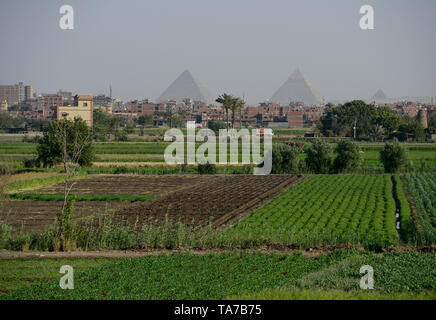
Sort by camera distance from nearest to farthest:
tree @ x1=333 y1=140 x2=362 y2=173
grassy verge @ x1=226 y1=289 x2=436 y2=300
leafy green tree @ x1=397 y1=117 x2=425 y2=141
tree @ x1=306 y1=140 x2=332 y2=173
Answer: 1. grassy verge @ x1=226 y1=289 x2=436 y2=300
2. tree @ x1=333 y1=140 x2=362 y2=173
3. tree @ x1=306 y1=140 x2=332 y2=173
4. leafy green tree @ x1=397 y1=117 x2=425 y2=141

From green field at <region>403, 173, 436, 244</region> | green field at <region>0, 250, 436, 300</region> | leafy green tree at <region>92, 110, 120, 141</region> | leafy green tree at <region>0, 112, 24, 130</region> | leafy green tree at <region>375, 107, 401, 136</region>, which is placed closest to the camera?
green field at <region>0, 250, 436, 300</region>

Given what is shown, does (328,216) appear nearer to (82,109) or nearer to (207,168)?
(207,168)

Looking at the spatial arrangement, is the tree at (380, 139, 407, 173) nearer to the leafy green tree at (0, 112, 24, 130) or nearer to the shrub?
the shrub

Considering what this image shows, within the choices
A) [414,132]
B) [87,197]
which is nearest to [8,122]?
[414,132]

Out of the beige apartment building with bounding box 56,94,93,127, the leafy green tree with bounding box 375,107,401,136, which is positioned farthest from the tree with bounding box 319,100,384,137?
the beige apartment building with bounding box 56,94,93,127
